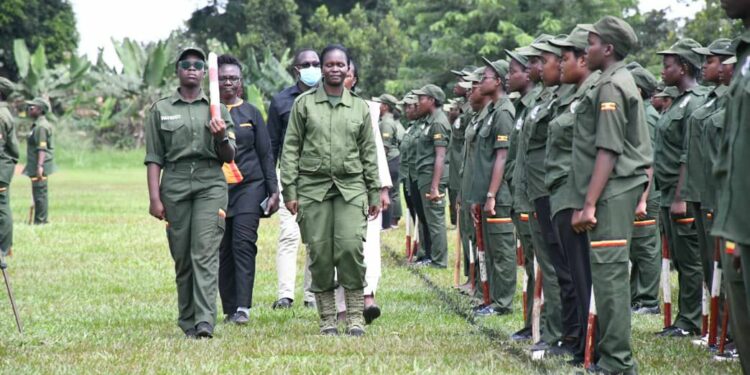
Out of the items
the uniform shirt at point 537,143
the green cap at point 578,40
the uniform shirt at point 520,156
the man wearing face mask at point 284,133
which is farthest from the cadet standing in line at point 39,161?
the green cap at point 578,40

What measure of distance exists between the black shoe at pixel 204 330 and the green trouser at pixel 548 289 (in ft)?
8.46

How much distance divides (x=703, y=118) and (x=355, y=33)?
50594 millimetres

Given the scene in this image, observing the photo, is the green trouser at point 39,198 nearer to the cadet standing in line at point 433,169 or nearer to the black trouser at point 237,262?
the cadet standing in line at point 433,169

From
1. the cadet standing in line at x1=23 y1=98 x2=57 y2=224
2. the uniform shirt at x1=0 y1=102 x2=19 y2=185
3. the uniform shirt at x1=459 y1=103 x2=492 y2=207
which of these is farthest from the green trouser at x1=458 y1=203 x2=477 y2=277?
the cadet standing in line at x1=23 y1=98 x2=57 y2=224

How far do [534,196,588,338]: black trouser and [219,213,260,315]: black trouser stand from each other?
332 cm

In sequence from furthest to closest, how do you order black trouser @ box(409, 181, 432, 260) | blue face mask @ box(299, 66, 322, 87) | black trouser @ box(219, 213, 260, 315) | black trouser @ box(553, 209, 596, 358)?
black trouser @ box(409, 181, 432, 260)
blue face mask @ box(299, 66, 322, 87)
black trouser @ box(219, 213, 260, 315)
black trouser @ box(553, 209, 596, 358)

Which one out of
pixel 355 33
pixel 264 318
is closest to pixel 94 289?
pixel 264 318

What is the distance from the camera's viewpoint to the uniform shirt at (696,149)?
9.45 metres

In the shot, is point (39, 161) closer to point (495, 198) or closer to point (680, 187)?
point (495, 198)

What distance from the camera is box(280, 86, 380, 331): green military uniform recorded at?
9.99m

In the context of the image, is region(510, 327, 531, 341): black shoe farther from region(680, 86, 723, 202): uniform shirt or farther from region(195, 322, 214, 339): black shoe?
region(195, 322, 214, 339): black shoe

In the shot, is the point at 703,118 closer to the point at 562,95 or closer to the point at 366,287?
the point at 562,95

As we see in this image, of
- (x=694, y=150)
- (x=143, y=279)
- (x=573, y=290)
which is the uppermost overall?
(x=694, y=150)

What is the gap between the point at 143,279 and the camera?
1530cm
